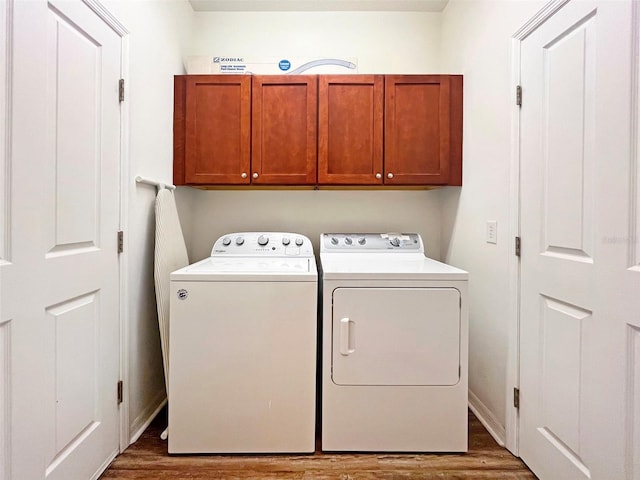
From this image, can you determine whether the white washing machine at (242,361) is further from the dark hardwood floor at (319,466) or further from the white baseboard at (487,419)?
the white baseboard at (487,419)

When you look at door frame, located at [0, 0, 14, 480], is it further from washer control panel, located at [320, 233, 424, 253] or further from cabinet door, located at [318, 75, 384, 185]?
washer control panel, located at [320, 233, 424, 253]

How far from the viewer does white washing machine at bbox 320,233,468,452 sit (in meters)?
1.61

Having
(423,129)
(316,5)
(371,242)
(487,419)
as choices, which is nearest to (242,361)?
(371,242)

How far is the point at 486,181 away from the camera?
6.19 ft

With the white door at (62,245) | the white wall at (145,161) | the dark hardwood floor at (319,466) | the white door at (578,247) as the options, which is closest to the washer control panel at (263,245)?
the white wall at (145,161)

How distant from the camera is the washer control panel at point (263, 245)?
2.25 meters

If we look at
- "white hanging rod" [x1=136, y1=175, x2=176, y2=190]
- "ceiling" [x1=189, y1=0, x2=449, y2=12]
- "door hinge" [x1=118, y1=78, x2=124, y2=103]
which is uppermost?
"ceiling" [x1=189, y1=0, x2=449, y2=12]

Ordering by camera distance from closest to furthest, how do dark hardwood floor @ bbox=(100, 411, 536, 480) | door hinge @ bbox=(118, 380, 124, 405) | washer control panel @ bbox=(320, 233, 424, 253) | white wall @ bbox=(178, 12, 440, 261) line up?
dark hardwood floor @ bbox=(100, 411, 536, 480)
door hinge @ bbox=(118, 380, 124, 405)
washer control panel @ bbox=(320, 233, 424, 253)
white wall @ bbox=(178, 12, 440, 261)

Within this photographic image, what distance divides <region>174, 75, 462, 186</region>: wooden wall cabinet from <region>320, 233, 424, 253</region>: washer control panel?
0.37 m

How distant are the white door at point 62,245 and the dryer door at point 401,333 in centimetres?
100

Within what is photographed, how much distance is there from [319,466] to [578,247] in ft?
4.45

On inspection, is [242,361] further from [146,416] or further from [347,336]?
[146,416]

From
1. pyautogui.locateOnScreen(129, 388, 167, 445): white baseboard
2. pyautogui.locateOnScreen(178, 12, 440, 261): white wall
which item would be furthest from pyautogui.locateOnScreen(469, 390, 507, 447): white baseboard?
pyautogui.locateOnScreen(129, 388, 167, 445): white baseboard

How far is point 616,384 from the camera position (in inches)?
43.1
